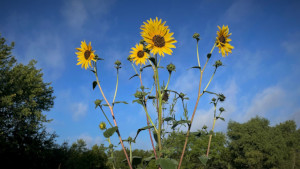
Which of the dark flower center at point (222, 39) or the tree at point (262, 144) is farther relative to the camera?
the tree at point (262, 144)

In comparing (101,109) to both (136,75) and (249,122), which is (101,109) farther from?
(249,122)

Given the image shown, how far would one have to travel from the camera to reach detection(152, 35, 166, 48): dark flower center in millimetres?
2127

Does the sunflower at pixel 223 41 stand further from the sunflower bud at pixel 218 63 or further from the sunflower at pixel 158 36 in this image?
the sunflower at pixel 158 36

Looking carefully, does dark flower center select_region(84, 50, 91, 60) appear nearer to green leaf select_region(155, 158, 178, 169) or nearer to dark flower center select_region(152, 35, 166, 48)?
dark flower center select_region(152, 35, 166, 48)

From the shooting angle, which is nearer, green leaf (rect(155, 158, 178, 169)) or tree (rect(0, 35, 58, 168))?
green leaf (rect(155, 158, 178, 169))

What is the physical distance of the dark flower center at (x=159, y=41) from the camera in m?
2.13

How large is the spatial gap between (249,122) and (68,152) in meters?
27.9

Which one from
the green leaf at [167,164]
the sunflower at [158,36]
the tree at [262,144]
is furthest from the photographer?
the tree at [262,144]

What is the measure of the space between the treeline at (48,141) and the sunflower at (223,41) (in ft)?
45.3

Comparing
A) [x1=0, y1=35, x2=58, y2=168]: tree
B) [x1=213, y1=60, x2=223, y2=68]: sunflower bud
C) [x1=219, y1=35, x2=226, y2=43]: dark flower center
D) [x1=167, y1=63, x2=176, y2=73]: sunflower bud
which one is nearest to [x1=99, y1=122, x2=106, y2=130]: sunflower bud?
[x1=167, y1=63, x2=176, y2=73]: sunflower bud

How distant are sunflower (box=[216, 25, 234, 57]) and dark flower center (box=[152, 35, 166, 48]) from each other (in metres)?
0.75

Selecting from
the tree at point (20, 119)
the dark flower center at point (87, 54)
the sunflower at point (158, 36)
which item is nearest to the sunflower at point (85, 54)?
the dark flower center at point (87, 54)

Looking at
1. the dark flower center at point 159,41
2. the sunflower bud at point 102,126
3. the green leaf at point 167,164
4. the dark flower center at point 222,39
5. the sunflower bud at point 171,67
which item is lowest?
A: the green leaf at point 167,164

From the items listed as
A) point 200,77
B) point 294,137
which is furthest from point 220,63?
point 294,137
